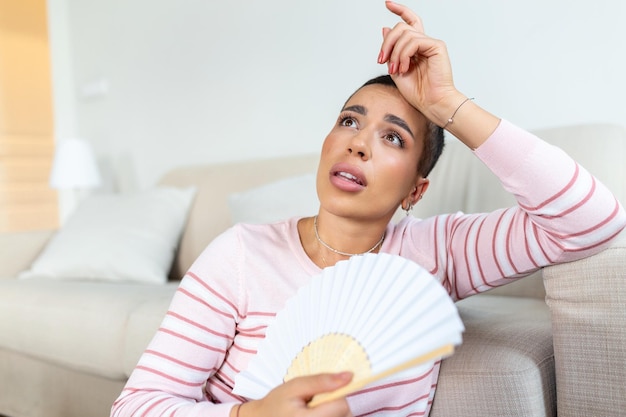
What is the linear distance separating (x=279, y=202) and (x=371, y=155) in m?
1.08

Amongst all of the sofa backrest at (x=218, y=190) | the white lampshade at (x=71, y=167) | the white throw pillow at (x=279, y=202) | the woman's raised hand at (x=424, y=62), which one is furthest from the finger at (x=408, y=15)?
the white lampshade at (x=71, y=167)

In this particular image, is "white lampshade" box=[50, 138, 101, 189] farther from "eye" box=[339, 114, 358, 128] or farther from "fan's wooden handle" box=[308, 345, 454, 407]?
"fan's wooden handle" box=[308, 345, 454, 407]

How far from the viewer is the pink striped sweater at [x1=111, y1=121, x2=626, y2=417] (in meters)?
0.99

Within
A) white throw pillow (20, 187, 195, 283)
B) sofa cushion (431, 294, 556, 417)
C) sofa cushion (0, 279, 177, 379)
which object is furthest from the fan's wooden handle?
white throw pillow (20, 187, 195, 283)

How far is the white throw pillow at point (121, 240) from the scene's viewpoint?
8.17ft

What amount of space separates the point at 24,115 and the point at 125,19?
5.75ft

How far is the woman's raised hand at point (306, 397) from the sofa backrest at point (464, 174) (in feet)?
3.76

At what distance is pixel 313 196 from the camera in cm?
209

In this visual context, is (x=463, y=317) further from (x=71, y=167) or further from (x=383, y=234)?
(x=71, y=167)

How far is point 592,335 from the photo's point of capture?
102cm

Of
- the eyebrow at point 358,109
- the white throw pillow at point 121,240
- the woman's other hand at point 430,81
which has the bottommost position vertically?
the white throw pillow at point 121,240

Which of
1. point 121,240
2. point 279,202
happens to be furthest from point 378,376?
point 121,240

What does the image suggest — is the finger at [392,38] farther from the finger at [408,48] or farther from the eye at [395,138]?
the eye at [395,138]

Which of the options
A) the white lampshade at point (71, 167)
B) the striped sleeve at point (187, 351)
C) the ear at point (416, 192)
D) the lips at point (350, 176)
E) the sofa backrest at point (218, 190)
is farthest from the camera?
the white lampshade at point (71, 167)
